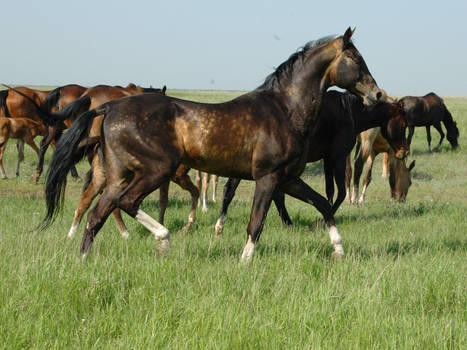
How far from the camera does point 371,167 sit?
12.1 meters

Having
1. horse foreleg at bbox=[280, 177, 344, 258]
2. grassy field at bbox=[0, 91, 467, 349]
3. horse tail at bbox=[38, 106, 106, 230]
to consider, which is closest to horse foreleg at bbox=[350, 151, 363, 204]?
grassy field at bbox=[0, 91, 467, 349]

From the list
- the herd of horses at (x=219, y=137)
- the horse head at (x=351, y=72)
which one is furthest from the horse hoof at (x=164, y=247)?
the horse head at (x=351, y=72)

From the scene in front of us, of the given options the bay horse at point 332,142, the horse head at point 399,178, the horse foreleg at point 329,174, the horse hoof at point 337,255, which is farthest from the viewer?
the horse head at point 399,178

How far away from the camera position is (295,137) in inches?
201

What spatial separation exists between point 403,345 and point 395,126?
6.65m

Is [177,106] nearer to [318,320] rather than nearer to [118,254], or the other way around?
[118,254]

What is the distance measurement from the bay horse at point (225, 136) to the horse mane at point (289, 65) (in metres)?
0.01

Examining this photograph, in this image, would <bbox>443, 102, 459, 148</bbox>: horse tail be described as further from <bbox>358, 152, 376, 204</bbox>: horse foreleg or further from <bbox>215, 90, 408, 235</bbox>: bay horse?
<bbox>215, 90, 408, 235</bbox>: bay horse

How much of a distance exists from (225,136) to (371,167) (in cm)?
784

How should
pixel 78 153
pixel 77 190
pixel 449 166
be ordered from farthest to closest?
pixel 449 166 < pixel 77 190 < pixel 78 153

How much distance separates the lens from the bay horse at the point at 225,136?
4777 mm

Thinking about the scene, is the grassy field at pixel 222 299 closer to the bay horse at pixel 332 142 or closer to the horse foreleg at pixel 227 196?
the horse foreleg at pixel 227 196

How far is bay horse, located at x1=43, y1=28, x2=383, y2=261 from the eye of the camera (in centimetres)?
478

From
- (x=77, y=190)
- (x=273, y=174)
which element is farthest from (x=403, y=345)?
(x=77, y=190)
